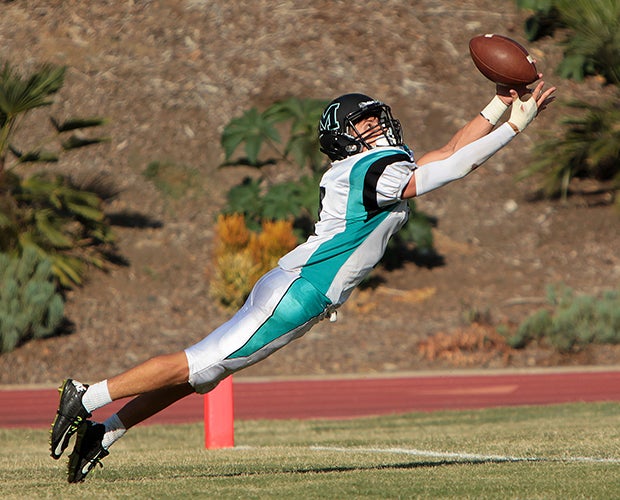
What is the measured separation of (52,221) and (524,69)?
12881 mm

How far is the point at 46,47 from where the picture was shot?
1030 inches

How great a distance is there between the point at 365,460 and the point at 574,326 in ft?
33.0

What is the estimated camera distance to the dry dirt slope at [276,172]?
57.5 ft

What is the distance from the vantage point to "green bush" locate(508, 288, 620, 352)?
16.8m

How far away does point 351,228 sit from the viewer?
579 cm

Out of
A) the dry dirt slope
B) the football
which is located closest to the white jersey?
the football

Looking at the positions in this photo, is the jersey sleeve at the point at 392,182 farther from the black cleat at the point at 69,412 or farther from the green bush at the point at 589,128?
the green bush at the point at 589,128

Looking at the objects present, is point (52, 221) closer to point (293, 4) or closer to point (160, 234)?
point (160, 234)

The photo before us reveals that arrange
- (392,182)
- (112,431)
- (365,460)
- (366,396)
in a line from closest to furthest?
1. (392,182)
2. (112,431)
3. (365,460)
4. (366,396)

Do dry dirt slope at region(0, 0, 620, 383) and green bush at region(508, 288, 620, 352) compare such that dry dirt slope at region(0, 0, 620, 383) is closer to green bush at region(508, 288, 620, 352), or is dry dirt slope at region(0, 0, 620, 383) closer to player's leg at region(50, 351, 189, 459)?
green bush at region(508, 288, 620, 352)

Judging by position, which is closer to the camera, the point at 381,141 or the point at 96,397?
the point at 96,397

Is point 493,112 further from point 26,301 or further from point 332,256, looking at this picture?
point 26,301

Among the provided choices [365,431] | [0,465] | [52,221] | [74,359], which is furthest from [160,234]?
[0,465]

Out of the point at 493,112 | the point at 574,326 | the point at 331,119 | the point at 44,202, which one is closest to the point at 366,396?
the point at 574,326
